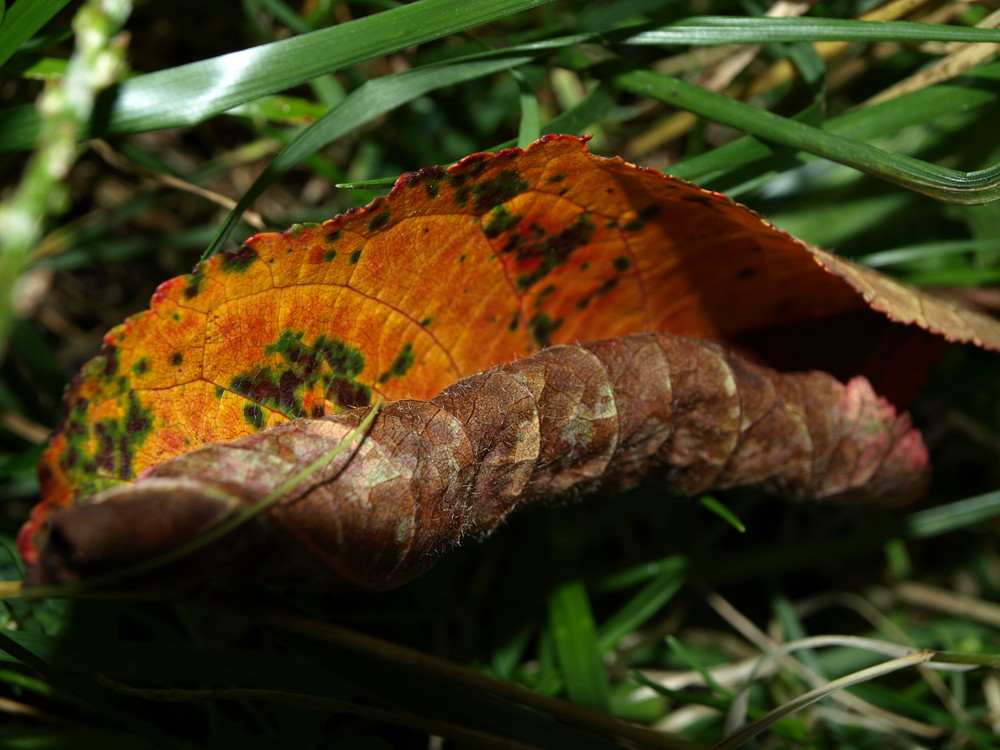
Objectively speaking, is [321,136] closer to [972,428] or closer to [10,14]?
[10,14]

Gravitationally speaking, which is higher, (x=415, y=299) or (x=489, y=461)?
(x=415, y=299)

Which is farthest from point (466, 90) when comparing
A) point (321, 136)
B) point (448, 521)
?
point (448, 521)

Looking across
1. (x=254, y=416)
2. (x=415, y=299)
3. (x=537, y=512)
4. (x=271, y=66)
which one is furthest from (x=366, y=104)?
(x=537, y=512)

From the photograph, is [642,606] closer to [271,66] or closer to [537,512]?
[537,512]

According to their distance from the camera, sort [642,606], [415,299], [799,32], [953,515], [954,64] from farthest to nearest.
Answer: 1. [953,515]
2. [642,606]
3. [954,64]
4. [799,32]
5. [415,299]

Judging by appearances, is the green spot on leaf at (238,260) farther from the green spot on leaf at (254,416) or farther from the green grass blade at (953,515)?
the green grass blade at (953,515)

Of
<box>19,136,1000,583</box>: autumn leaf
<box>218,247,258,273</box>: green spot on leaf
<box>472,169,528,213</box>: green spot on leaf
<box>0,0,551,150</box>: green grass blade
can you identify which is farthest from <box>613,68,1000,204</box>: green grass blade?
<box>218,247,258,273</box>: green spot on leaf

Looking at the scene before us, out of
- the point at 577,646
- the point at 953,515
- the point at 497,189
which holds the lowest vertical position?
the point at 577,646

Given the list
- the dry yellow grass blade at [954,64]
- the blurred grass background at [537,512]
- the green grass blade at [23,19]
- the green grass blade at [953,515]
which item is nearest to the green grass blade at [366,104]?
the blurred grass background at [537,512]
